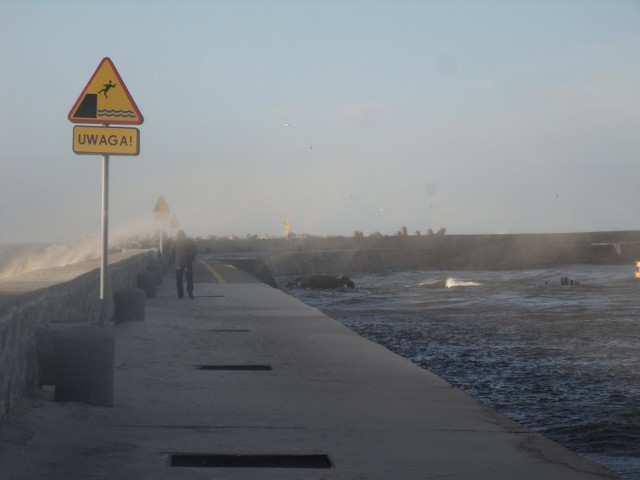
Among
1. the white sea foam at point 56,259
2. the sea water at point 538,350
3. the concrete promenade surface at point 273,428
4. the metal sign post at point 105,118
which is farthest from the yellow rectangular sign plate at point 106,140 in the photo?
the white sea foam at point 56,259

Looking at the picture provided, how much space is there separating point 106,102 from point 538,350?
10.3 metres

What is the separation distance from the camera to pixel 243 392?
10234 millimetres

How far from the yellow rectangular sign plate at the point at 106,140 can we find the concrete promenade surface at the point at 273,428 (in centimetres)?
246

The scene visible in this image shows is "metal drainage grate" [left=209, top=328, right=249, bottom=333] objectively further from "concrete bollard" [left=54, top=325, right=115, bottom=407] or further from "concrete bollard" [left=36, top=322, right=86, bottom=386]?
"concrete bollard" [left=54, top=325, right=115, bottom=407]

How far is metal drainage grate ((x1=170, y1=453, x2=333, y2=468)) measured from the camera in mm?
6969

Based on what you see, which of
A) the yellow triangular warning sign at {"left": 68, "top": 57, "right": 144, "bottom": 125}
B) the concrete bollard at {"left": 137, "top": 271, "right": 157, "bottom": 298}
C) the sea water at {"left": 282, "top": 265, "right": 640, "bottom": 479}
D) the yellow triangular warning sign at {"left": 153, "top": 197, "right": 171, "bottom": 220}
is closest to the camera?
the yellow triangular warning sign at {"left": 68, "top": 57, "right": 144, "bottom": 125}

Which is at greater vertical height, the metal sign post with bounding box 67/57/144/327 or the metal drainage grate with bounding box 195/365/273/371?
the metal sign post with bounding box 67/57/144/327

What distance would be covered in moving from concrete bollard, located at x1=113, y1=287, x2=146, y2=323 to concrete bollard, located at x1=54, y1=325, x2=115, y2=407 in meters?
8.31

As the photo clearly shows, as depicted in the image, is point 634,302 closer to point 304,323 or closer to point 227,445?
point 304,323

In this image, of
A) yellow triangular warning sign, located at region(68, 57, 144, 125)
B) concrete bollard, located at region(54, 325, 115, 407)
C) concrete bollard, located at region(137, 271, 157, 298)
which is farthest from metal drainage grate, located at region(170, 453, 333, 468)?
concrete bollard, located at region(137, 271, 157, 298)

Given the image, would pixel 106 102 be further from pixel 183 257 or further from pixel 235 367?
A: pixel 183 257

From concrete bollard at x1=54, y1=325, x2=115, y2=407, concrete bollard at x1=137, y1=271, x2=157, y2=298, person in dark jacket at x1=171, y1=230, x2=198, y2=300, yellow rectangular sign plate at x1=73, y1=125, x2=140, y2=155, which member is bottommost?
concrete bollard at x1=54, y1=325, x2=115, y2=407

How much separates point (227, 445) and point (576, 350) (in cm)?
1117

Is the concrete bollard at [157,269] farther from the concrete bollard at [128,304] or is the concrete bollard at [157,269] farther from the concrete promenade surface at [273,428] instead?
the concrete promenade surface at [273,428]
